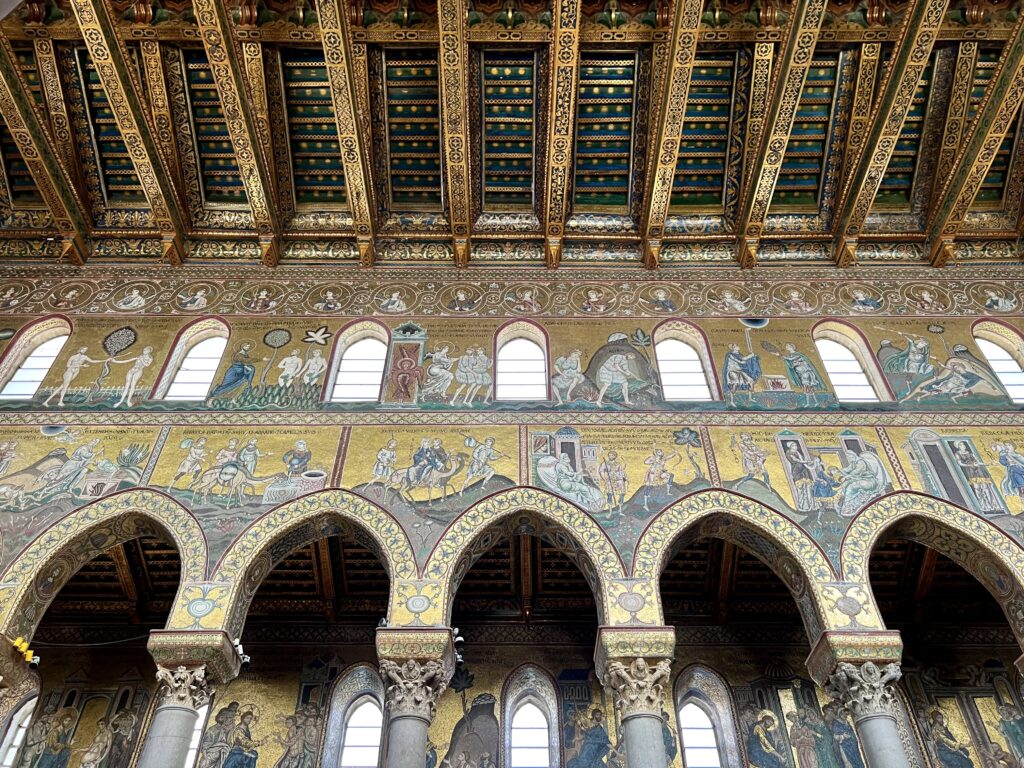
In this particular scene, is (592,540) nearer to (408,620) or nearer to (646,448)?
(646,448)

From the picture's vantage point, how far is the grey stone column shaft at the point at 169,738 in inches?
322

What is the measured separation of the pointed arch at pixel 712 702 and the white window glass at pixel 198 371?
8.27m

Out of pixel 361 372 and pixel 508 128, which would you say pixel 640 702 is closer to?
pixel 361 372

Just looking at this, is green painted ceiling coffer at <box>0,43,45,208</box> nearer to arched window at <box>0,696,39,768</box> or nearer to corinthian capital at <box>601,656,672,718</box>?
arched window at <box>0,696,39,768</box>

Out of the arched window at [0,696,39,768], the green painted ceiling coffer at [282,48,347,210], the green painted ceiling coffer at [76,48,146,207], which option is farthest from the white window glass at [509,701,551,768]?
the green painted ceiling coffer at [76,48,146,207]

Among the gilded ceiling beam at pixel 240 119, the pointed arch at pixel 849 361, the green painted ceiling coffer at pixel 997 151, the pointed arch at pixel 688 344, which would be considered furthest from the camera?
the green painted ceiling coffer at pixel 997 151

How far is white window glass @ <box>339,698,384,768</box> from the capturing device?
1123 cm

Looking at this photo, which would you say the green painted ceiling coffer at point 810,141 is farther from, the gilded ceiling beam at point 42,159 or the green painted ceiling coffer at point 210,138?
the gilded ceiling beam at point 42,159

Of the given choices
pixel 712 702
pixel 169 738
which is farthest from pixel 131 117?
pixel 712 702

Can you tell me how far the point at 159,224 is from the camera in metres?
13.1

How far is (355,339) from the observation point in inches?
504

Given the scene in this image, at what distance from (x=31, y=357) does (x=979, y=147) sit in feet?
48.5

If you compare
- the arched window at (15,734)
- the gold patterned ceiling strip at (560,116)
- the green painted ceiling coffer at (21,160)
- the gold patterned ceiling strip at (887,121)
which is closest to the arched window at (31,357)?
the green painted ceiling coffer at (21,160)

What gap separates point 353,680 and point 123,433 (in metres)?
4.93
